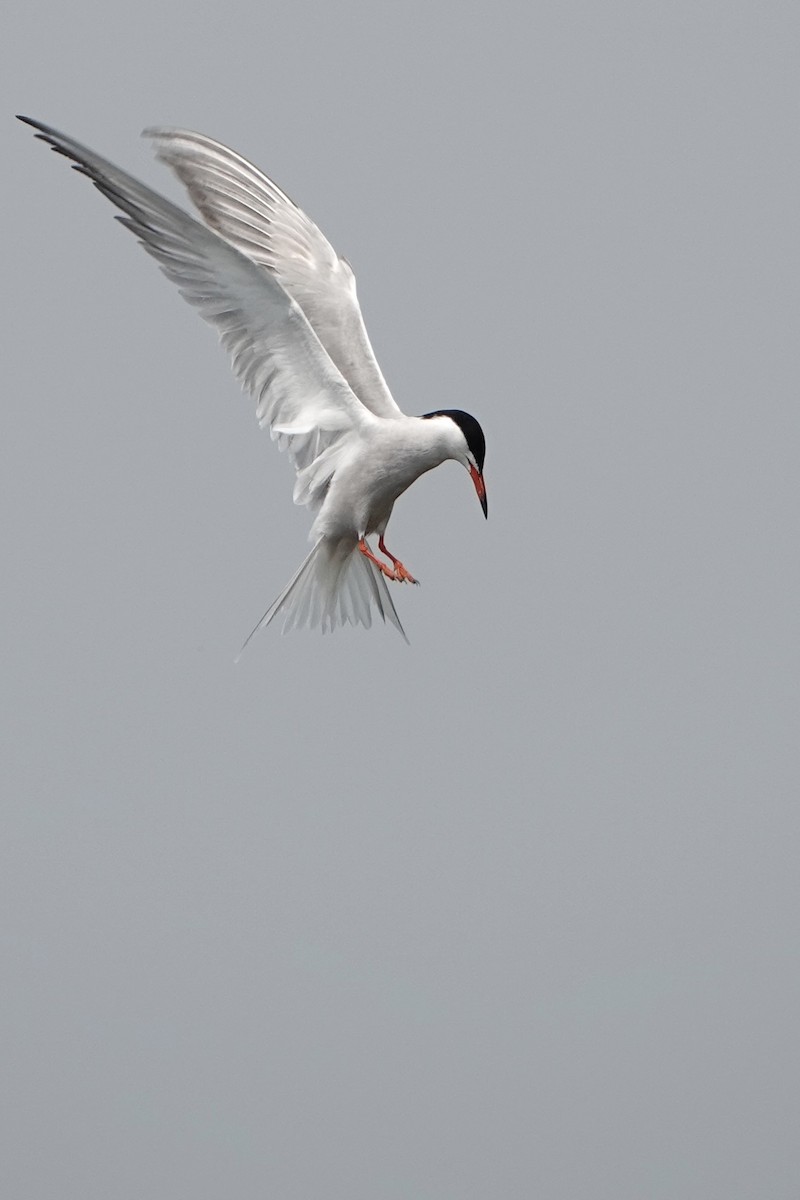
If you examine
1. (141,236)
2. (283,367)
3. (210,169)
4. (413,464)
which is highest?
(210,169)

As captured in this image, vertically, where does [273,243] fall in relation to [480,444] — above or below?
above

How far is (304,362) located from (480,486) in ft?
2.11

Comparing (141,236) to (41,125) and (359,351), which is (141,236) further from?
(359,351)

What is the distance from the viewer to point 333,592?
19.5 feet

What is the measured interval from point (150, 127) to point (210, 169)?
257 mm

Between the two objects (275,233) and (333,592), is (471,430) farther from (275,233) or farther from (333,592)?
(275,233)

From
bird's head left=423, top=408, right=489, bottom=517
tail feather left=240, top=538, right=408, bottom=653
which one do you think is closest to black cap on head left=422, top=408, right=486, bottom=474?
bird's head left=423, top=408, right=489, bottom=517

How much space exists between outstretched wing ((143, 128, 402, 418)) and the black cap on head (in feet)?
2.24

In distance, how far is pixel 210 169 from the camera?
20.8 ft

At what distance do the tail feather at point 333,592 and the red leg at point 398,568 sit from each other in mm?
131

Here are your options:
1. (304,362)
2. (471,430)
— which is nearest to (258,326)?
(304,362)

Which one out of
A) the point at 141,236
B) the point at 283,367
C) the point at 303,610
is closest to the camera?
the point at 141,236

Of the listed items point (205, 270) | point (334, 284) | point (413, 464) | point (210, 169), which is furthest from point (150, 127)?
point (413, 464)

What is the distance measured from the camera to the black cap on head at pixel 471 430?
536cm
